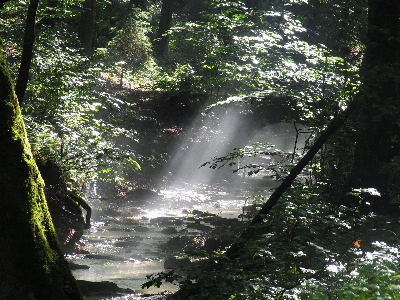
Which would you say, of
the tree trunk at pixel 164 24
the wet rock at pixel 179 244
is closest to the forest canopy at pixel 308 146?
the wet rock at pixel 179 244

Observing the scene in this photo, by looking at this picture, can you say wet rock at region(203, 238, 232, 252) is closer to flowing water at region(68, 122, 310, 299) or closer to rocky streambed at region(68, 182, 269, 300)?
rocky streambed at region(68, 182, 269, 300)

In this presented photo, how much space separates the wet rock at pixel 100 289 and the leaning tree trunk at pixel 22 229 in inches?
150

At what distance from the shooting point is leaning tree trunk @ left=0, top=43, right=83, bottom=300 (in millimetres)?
2945

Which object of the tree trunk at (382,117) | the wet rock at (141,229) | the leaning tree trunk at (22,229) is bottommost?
the wet rock at (141,229)

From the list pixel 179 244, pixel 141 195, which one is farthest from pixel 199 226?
pixel 141 195

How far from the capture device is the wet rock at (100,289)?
22.5ft

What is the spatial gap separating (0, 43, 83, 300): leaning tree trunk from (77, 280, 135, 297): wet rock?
12.5 feet

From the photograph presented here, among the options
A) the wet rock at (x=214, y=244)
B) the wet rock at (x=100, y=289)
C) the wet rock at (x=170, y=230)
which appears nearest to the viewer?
the wet rock at (x=100, y=289)

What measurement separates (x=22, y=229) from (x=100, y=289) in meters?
4.25

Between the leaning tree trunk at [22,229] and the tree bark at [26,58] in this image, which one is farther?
the tree bark at [26,58]

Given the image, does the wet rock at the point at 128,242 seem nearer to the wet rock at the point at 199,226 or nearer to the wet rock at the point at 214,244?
the wet rock at the point at 199,226

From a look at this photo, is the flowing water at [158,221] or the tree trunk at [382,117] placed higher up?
the tree trunk at [382,117]

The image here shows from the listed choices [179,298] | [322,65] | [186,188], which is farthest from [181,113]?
[179,298]

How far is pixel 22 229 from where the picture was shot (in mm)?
3010
